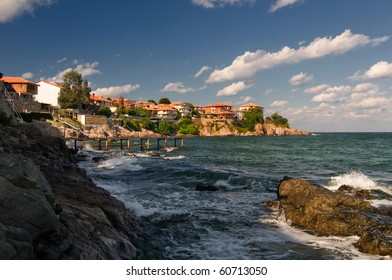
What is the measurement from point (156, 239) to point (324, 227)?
7953 mm

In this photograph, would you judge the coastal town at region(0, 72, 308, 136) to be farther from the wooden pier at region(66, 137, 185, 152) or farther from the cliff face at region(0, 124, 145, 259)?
the cliff face at region(0, 124, 145, 259)

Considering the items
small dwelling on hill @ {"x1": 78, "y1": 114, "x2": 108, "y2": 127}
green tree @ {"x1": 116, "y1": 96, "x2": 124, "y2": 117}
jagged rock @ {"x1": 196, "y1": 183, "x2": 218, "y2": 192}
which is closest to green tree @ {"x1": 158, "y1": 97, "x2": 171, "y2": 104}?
green tree @ {"x1": 116, "y1": 96, "x2": 124, "y2": 117}

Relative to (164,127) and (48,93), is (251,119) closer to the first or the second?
(164,127)

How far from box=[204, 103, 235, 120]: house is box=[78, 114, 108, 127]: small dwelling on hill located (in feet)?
274

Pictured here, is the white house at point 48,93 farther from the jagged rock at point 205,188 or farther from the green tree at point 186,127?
the jagged rock at point 205,188

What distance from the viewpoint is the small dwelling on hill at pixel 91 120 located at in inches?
4045

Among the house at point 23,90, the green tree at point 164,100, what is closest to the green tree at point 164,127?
the green tree at point 164,100

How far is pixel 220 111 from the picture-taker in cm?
18912

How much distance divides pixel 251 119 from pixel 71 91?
108321mm

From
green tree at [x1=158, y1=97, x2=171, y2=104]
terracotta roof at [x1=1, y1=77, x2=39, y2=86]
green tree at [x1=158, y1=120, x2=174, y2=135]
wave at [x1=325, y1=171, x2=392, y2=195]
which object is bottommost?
wave at [x1=325, y1=171, x2=392, y2=195]

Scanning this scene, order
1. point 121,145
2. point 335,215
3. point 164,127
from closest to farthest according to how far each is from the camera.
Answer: point 335,215 → point 121,145 → point 164,127

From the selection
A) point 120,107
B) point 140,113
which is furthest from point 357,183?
point 140,113

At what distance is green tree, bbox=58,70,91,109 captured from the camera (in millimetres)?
100500
